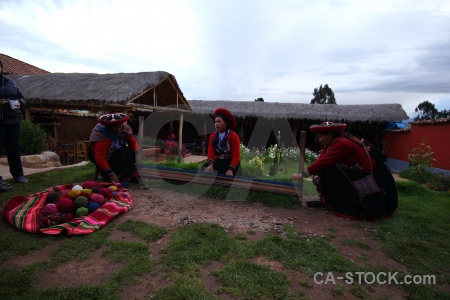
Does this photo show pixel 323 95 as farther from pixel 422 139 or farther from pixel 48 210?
pixel 48 210

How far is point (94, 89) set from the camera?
26.8 feet

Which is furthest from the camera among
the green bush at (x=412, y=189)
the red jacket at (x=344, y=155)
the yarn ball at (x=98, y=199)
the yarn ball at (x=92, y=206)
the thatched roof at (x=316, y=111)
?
the thatched roof at (x=316, y=111)

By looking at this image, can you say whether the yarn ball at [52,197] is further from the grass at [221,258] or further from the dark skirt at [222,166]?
the dark skirt at [222,166]

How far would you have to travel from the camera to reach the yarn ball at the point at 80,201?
2976 mm

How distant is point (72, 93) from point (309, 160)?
8716mm

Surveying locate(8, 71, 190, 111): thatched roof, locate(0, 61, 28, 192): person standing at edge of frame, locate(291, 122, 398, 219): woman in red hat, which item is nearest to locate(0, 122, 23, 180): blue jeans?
locate(0, 61, 28, 192): person standing at edge of frame

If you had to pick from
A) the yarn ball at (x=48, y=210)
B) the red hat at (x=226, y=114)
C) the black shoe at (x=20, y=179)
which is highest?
the red hat at (x=226, y=114)

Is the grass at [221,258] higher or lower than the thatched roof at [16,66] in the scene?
lower

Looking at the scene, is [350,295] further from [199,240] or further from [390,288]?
[199,240]

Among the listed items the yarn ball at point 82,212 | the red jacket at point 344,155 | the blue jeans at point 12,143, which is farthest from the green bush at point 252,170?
the blue jeans at point 12,143

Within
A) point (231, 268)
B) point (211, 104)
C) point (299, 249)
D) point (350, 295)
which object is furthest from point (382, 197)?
point (211, 104)

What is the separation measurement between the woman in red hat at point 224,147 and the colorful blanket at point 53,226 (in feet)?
5.24

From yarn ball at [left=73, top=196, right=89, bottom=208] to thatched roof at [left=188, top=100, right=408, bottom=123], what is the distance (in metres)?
10.7

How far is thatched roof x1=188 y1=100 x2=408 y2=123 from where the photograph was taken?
12.1 m
